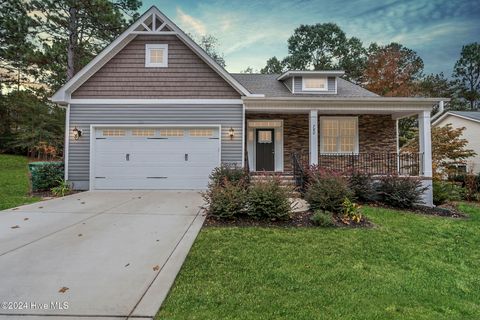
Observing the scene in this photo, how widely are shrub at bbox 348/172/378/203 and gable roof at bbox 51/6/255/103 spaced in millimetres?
4639

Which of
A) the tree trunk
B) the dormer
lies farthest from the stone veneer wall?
the tree trunk

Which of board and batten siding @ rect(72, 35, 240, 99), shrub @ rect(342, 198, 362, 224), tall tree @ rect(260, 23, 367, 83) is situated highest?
tall tree @ rect(260, 23, 367, 83)

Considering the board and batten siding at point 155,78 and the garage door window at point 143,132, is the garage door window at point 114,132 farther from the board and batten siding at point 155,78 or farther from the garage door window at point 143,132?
the board and batten siding at point 155,78

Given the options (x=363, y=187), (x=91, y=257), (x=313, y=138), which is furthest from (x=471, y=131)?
(x=91, y=257)

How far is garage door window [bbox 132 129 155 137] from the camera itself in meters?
10.1

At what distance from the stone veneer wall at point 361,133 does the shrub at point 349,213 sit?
207 inches

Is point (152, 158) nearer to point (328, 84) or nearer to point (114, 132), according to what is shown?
point (114, 132)

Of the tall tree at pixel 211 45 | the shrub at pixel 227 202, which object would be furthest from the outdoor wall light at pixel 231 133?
the tall tree at pixel 211 45

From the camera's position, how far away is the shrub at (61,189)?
9.05 m

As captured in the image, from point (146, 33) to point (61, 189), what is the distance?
6.29 meters

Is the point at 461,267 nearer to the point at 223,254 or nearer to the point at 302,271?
the point at 302,271

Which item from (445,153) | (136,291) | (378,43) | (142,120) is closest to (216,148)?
(142,120)

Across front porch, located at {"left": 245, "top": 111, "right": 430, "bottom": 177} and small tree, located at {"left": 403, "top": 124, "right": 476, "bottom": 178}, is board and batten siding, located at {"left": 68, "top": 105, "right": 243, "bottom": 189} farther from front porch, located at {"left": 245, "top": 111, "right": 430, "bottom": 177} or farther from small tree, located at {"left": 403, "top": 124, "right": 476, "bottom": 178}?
small tree, located at {"left": 403, "top": 124, "right": 476, "bottom": 178}

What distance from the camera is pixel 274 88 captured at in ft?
40.6
